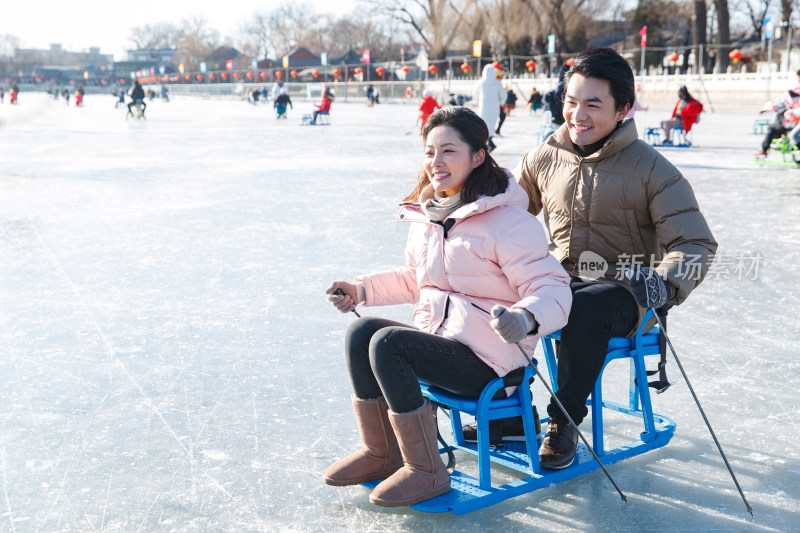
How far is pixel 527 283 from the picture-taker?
1.93m

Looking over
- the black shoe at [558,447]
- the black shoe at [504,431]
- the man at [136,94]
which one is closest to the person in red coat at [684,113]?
the black shoe at [504,431]

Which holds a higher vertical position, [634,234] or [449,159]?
[449,159]

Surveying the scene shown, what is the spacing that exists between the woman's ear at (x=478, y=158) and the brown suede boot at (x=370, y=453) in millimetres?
612

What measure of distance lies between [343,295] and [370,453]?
16.1 inches

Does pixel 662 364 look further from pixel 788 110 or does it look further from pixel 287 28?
pixel 287 28

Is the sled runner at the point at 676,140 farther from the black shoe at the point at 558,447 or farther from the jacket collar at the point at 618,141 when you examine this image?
the black shoe at the point at 558,447

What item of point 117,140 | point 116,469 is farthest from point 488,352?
point 117,140

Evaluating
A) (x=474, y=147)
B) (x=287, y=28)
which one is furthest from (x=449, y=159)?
(x=287, y=28)

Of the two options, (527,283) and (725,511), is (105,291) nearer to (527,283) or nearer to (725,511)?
(527,283)

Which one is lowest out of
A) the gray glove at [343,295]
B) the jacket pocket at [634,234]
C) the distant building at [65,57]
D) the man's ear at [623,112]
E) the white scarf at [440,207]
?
the gray glove at [343,295]

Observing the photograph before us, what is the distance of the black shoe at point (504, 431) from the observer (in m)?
2.30

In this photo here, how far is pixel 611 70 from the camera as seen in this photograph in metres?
2.20

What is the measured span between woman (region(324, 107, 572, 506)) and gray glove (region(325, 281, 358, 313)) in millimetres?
16

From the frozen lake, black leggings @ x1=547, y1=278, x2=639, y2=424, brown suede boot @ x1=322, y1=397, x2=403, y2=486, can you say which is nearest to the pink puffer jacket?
black leggings @ x1=547, y1=278, x2=639, y2=424
